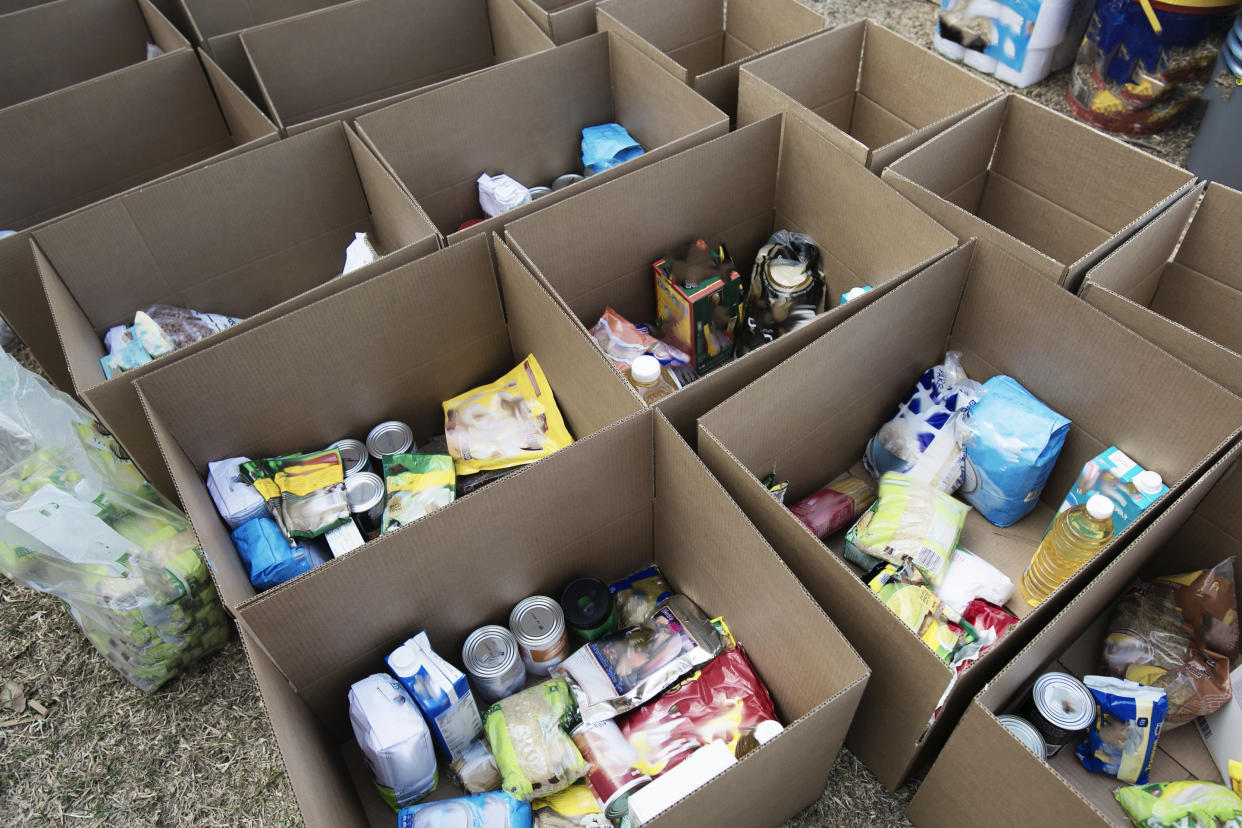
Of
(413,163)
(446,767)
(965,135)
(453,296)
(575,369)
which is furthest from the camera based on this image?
(413,163)

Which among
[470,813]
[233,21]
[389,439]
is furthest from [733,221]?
[233,21]

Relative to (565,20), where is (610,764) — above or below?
below

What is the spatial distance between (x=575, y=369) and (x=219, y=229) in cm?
103

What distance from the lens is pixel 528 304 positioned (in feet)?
5.60

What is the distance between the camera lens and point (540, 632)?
1.51 metres

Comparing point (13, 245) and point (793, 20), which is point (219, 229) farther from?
point (793, 20)

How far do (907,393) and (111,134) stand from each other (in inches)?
90.4

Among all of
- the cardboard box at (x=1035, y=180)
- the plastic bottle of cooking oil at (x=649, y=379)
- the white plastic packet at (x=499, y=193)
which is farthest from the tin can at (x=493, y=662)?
the cardboard box at (x=1035, y=180)

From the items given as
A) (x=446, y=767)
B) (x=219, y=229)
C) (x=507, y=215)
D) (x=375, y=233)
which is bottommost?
(x=446, y=767)

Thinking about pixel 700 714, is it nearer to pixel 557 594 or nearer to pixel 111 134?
pixel 557 594

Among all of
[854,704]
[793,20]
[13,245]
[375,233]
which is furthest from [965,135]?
[13,245]

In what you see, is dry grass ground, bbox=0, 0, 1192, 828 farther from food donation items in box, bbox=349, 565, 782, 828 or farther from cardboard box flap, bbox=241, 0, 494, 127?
cardboard box flap, bbox=241, 0, 494, 127

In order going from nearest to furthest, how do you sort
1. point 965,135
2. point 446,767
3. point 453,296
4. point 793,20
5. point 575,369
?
point 446,767 → point 575,369 → point 453,296 → point 965,135 → point 793,20

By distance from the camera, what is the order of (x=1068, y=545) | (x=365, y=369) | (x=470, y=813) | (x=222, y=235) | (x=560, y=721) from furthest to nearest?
(x=222, y=235) < (x=365, y=369) < (x=1068, y=545) < (x=560, y=721) < (x=470, y=813)
